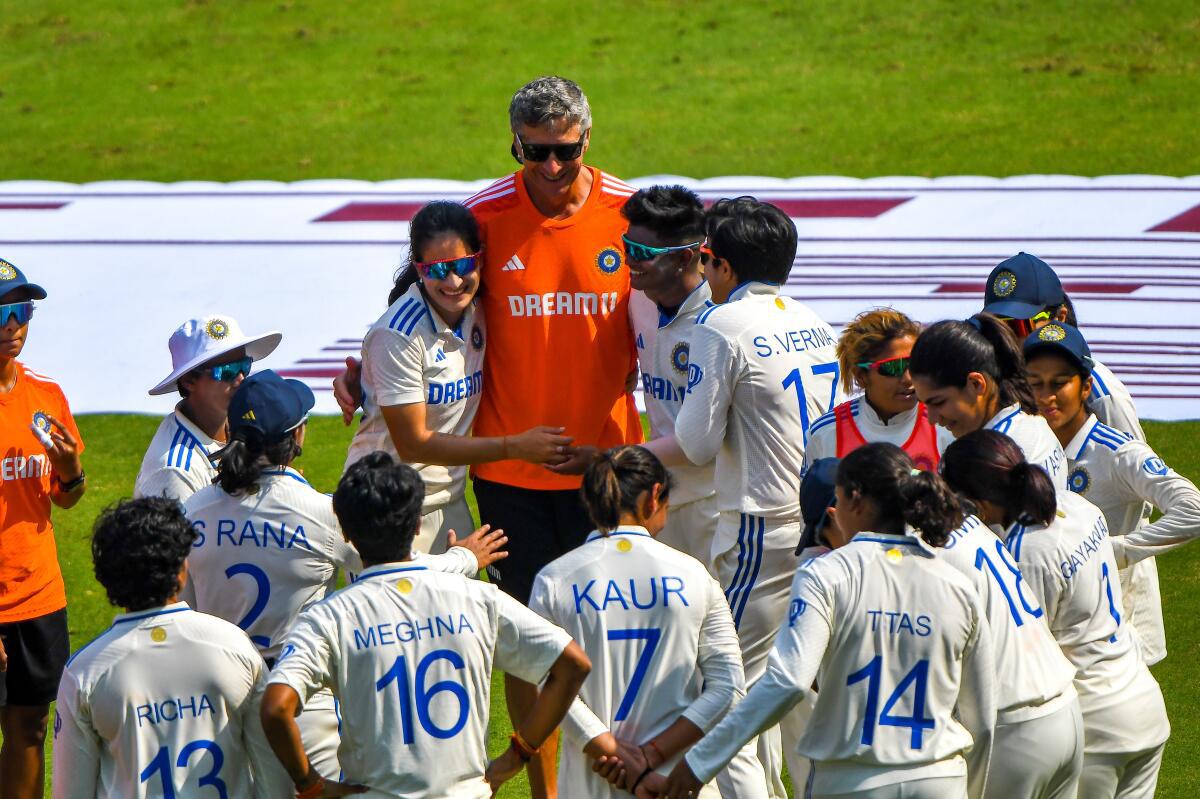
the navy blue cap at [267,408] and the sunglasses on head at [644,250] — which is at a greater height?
the sunglasses on head at [644,250]

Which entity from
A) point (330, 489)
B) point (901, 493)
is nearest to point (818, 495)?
point (901, 493)

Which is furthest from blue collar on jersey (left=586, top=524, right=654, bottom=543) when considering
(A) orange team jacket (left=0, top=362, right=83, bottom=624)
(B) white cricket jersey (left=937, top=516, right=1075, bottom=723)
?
(A) orange team jacket (left=0, top=362, right=83, bottom=624)

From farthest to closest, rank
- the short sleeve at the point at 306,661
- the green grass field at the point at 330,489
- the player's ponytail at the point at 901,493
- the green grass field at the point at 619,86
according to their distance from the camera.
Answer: the green grass field at the point at 619,86 → the green grass field at the point at 330,489 → the player's ponytail at the point at 901,493 → the short sleeve at the point at 306,661

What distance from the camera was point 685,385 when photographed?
4.71m

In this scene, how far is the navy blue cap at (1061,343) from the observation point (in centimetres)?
445

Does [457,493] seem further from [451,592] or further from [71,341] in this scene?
[71,341]

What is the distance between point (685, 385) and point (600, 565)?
3.82 feet

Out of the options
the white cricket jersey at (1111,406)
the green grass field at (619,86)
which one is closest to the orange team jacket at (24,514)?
the white cricket jersey at (1111,406)

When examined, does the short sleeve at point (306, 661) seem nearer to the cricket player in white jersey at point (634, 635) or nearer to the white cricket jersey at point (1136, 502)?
the cricket player in white jersey at point (634, 635)

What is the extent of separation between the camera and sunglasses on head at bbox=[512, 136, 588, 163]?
4.84 meters

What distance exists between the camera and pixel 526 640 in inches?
137

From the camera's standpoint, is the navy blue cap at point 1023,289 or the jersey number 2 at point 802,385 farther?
the navy blue cap at point 1023,289

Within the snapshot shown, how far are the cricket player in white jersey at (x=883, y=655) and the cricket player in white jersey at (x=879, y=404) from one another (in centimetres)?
83

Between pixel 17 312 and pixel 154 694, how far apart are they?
1940 millimetres
